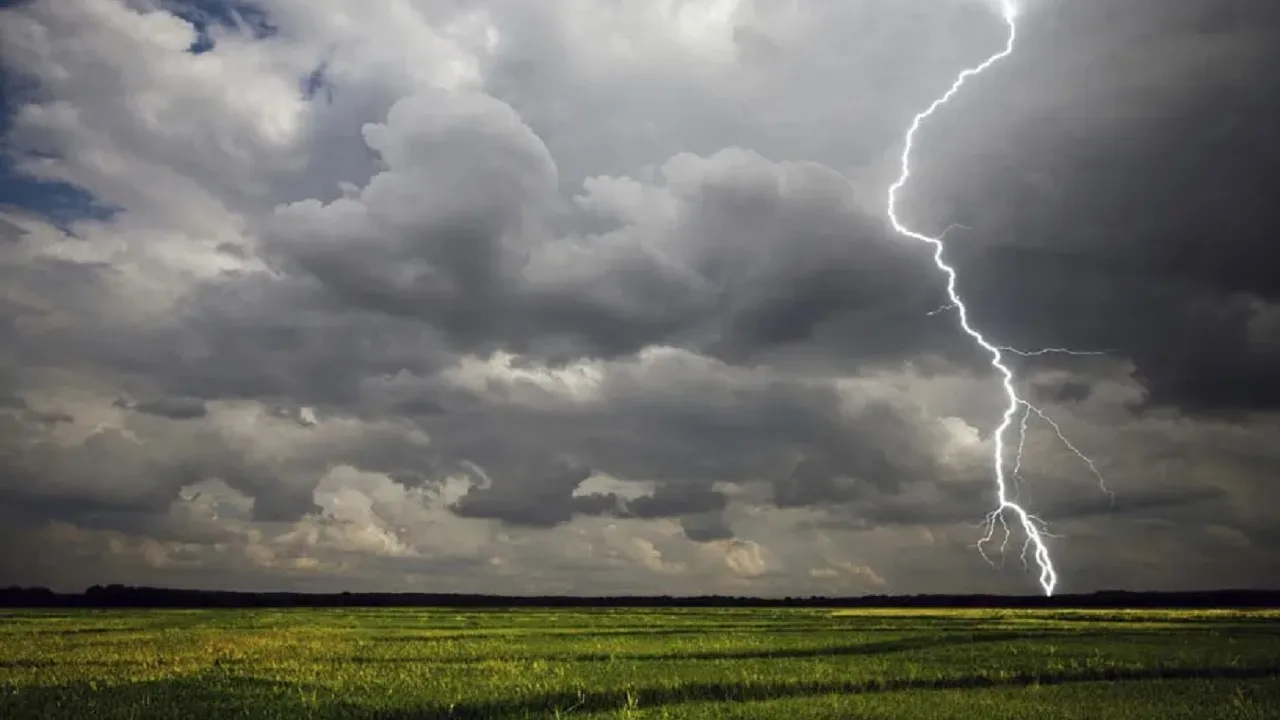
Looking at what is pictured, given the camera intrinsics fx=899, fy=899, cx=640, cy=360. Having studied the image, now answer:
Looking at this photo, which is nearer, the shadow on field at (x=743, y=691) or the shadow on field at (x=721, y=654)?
the shadow on field at (x=743, y=691)

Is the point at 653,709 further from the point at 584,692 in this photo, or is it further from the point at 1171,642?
the point at 1171,642

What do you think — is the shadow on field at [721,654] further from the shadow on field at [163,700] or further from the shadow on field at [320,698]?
the shadow on field at [163,700]

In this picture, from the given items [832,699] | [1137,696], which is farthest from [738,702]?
[1137,696]

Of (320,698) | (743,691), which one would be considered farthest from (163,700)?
(743,691)

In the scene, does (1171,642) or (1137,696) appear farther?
(1171,642)

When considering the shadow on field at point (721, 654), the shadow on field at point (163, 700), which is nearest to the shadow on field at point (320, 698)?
the shadow on field at point (163, 700)

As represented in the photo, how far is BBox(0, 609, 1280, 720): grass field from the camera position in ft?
55.1

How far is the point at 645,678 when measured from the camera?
21469 mm

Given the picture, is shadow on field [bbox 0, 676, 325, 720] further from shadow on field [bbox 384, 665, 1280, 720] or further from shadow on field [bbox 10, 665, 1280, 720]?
shadow on field [bbox 384, 665, 1280, 720]

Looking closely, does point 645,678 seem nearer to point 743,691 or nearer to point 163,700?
point 743,691

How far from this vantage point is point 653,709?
1705 centimetres

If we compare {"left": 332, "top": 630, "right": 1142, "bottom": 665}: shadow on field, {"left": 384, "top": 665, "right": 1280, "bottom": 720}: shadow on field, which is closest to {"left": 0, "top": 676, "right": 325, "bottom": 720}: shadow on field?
{"left": 384, "top": 665, "right": 1280, "bottom": 720}: shadow on field

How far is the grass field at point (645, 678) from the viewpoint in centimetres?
1678

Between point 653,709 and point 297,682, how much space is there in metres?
8.63
